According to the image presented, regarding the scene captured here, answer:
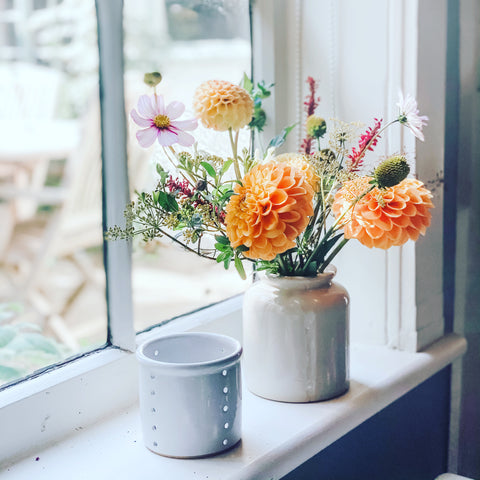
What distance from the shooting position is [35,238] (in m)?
3.29

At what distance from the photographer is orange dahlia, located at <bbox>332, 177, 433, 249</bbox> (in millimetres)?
821

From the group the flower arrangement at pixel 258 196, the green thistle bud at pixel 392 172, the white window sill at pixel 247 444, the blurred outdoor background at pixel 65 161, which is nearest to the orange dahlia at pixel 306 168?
the flower arrangement at pixel 258 196

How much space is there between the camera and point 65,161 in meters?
3.62

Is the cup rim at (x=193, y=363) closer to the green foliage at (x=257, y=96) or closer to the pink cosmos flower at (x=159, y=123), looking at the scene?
the pink cosmos flower at (x=159, y=123)

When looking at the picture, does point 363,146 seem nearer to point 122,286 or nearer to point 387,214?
point 387,214

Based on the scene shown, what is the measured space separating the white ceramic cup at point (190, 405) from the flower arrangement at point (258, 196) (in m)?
0.13

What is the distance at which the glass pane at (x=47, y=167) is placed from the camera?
255cm

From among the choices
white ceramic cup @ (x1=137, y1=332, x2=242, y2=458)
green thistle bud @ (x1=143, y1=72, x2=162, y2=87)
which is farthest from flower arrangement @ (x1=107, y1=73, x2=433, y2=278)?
white ceramic cup @ (x1=137, y1=332, x2=242, y2=458)

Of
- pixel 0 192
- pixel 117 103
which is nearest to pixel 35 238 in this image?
pixel 0 192

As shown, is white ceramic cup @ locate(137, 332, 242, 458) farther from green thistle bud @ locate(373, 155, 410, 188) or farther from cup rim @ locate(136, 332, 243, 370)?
green thistle bud @ locate(373, 155, 410, 188)

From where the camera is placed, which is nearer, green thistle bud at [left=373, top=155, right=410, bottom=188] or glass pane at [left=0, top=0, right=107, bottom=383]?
green thistle bud at [left=373, top=155, right=410, bottom=188]

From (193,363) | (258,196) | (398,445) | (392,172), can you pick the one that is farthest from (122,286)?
(398,445)

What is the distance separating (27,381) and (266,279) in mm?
351

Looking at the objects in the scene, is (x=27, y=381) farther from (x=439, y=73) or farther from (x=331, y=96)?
(x=439, y=73)
